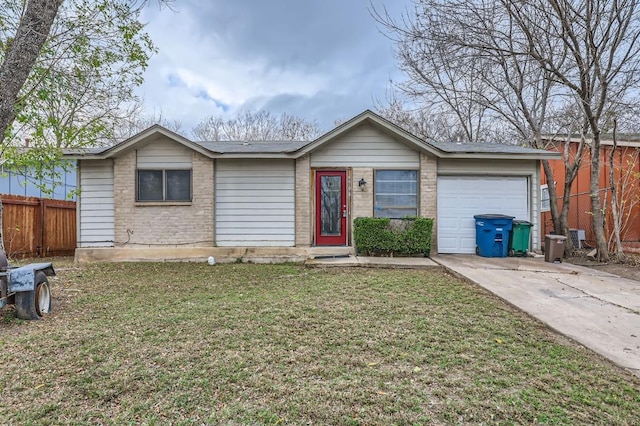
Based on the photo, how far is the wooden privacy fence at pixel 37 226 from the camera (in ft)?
31.3

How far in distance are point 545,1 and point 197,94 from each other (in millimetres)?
17846

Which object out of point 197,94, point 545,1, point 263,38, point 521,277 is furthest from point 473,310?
point 197,94

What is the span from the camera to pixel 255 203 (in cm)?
904

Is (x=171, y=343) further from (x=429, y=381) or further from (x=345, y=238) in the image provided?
(x=345, y=238)

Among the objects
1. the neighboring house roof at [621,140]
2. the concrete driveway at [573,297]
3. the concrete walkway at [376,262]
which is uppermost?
the neighboring house roof at [621,140]

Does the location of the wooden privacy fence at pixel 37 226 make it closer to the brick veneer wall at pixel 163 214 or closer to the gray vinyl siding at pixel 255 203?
the brick veneer wall at pixel 163 214

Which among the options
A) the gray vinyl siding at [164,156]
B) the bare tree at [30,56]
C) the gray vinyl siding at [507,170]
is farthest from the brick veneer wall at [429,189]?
the bare tree at [30,56]

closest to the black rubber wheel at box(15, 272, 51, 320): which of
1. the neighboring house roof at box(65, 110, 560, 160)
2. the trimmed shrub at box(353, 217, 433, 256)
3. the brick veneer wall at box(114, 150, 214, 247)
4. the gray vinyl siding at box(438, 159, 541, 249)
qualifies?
the brick veneer wall at box(114, 150, 214, 247)

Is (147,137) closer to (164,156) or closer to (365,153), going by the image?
(164,156)

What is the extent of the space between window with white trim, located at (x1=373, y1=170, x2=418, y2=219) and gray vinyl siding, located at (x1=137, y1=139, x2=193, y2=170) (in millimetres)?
5301

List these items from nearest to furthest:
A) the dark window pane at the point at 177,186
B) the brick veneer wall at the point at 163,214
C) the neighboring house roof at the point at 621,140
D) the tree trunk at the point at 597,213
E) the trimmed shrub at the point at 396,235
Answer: the trimmed shrub at the point at 396,235 → the tree trunk at the point at 597,213 → the brick veneer wall at the point at 163,214 → the dark window pane at the point at 177,186 → the neighboring house roof at the point at 621,140

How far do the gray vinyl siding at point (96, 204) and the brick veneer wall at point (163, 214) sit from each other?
290mm

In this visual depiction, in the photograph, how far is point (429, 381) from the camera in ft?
8.53

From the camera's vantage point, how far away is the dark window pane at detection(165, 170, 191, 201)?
Result: 8812 millimetres
